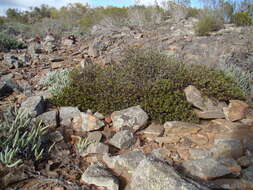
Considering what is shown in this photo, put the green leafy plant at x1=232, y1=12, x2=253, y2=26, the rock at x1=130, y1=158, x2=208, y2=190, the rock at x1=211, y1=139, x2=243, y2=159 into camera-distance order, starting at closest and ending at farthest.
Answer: the rock at x1=130, y1=158, x2=208, y2=190 < the rock at x1=211, y1=139, x2=243, y2=159 < the green leafy plant at x1=232, y1=12, x2=253, y2=26

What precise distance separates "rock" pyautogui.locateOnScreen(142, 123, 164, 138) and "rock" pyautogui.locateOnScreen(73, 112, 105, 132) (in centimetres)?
63

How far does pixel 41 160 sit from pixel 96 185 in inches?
27.7

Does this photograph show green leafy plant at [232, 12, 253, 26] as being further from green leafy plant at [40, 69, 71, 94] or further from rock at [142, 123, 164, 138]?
rock at [142, 123, 164, 138]

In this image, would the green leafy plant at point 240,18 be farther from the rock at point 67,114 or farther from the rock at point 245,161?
the rock at point 67,114

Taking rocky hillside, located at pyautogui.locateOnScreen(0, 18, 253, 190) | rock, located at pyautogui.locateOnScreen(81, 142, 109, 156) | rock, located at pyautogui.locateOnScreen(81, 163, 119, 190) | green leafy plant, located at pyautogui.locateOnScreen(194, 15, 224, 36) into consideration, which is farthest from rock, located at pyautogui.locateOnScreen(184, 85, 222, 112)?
green leafy plant, located at pyautogui.locateOnScreen(194, 15, 224, 36)

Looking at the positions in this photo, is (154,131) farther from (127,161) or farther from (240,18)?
(240,18)

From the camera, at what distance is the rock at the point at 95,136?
2803 mm

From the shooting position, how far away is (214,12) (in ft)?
32.0

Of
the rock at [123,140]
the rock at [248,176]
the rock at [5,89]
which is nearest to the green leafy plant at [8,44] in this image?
the rock at [5,89]

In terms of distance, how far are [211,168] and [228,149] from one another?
52 centimetres

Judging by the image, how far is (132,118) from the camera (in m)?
3.09

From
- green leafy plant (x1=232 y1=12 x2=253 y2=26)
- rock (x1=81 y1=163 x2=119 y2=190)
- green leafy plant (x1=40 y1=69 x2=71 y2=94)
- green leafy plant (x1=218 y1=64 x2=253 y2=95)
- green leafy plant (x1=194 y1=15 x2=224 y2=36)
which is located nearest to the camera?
rock (x1=81 y1=163 x2=119 y2=190)

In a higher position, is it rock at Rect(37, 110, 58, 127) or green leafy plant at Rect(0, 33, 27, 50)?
green leafy plant at Rect(0, 33, 27, 50)

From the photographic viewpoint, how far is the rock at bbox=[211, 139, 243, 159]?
96.3 inches
